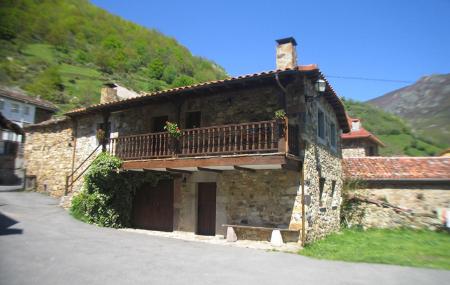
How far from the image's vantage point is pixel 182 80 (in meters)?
55.2

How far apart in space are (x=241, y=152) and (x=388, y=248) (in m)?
5.02

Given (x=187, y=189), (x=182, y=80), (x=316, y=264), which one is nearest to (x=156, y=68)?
(x=182, y=80)

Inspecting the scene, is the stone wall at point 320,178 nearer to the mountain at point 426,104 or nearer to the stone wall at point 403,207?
the stone wall at point 403,207

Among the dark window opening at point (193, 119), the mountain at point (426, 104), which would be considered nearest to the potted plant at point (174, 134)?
the dark window opening at point (193, 119)

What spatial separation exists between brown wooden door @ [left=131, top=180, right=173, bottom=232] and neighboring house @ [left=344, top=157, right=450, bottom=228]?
7.94m

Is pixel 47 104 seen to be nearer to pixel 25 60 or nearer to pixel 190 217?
pixel 25 60

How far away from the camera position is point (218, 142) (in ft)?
34.1

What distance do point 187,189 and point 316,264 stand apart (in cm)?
585

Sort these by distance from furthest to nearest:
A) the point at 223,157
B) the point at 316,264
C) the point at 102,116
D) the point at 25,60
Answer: the point at 25,60 < the point at 102,116 < the point at 223,157 < the point at 316,264

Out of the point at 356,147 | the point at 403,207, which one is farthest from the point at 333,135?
the point at 356,147

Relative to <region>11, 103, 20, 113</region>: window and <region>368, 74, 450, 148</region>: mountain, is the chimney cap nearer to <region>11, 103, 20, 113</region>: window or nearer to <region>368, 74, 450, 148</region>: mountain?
<region>11, 103, 20, 113</region>: window

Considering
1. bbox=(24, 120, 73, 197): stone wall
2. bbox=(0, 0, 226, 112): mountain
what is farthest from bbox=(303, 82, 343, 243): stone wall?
bbox=(0, 0, 226, 112): mountain

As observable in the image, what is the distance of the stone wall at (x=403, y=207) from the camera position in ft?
46.3

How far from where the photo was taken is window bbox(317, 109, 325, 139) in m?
12.3
